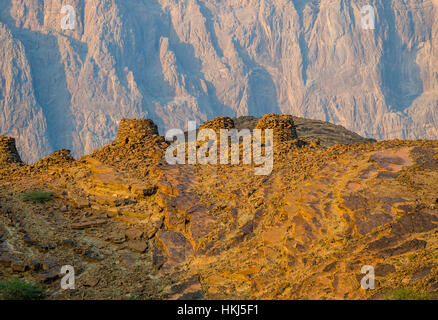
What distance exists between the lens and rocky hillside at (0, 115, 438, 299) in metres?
10.6

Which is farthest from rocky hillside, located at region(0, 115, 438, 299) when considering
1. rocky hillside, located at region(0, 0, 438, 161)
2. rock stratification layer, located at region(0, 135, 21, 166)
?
rocky hillside, located at region(0, 0, 438, 161)

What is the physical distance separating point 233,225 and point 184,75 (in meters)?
178

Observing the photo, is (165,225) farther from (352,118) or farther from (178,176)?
(352,118)

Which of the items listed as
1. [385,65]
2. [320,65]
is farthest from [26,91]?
[385,65]

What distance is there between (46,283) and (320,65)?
194 metres

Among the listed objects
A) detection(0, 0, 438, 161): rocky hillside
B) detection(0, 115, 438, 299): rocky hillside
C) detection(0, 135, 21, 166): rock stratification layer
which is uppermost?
detection(0, 0, 438, 161): rocky hillside

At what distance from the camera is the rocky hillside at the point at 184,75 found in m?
166

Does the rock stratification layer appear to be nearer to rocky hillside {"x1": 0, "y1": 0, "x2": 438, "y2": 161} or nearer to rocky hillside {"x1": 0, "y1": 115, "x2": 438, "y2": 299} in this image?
rocky hillside {"x1": 0, "y1": 115, "x2": 438, "y2": 299}

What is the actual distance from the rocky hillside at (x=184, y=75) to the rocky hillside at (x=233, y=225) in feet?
490

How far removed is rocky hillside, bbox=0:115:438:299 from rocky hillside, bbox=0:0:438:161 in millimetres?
149414

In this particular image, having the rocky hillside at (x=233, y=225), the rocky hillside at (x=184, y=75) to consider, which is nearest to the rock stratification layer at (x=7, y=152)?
the rocky hillside at (x=233, y=225)

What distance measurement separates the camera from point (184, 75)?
186 meters

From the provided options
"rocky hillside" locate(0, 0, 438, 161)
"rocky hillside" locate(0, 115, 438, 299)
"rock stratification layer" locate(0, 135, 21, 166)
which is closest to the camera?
"rocky hillside" locate(0, 115, 438, 299)

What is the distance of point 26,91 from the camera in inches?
6280
